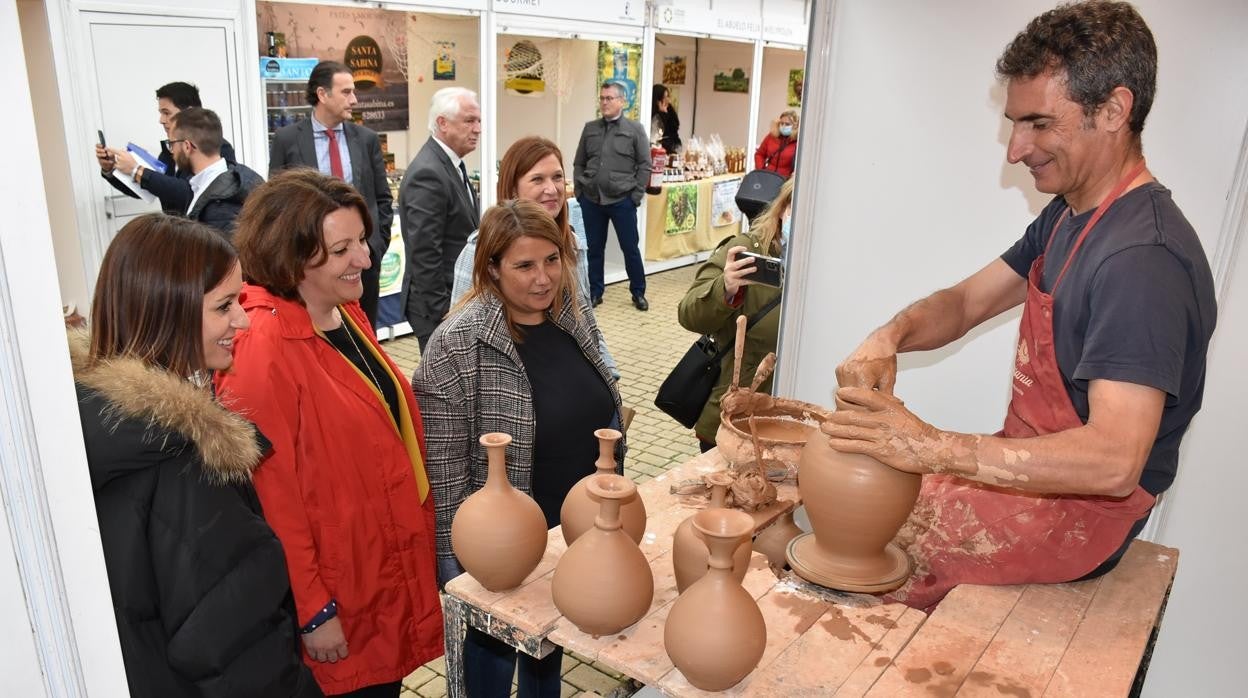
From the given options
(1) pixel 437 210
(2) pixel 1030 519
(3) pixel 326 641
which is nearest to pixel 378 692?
(3) pixel 326 641

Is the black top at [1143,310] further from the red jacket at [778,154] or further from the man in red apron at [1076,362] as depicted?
the red jacket at [778,154]

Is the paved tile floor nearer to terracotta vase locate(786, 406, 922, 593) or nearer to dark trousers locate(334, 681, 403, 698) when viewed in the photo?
dark trousers locate(334, 681, 403, 698)

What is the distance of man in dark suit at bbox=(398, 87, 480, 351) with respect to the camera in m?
4.80

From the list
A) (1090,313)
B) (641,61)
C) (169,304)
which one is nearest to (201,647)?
(169,304)

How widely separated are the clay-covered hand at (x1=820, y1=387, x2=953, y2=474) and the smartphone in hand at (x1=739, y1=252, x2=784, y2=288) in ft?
4.28

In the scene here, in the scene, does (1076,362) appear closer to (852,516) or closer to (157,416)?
(852,516)

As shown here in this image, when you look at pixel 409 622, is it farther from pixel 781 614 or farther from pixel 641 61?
pixel 641 61

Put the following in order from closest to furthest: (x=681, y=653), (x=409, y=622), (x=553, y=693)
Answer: (x=681, y=653) < (x=409, y=622) < (x=553, y=693)

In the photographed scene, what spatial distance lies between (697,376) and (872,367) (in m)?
1.25

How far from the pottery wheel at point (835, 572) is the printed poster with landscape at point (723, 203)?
8825mm

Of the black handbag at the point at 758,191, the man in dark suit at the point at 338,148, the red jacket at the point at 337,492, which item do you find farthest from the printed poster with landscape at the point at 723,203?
the red jacket at the point at 337,492

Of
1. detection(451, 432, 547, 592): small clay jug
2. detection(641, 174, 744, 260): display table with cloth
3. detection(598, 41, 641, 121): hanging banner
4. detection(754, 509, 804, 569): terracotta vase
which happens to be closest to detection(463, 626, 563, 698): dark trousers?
detection(451, 432, 547, 592): small clay jug

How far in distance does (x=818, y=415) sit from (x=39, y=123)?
230 centimetres

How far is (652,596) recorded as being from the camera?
6.98 feet
